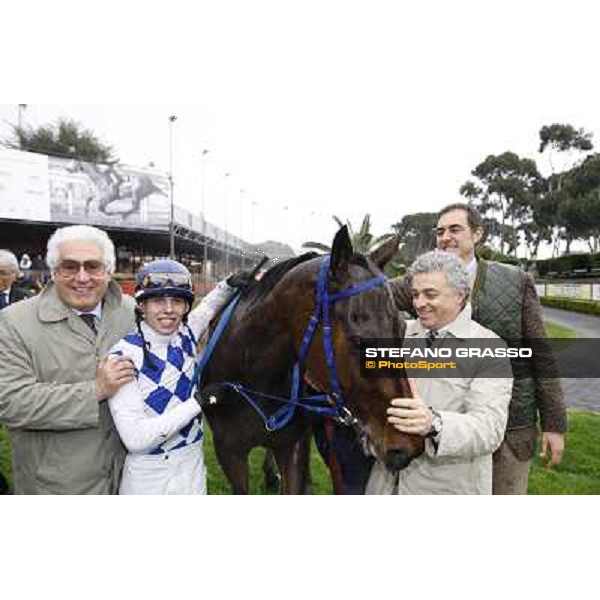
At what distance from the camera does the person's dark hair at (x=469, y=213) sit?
188 cm

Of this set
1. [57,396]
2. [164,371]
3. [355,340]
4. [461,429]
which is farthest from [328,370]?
[57,396]

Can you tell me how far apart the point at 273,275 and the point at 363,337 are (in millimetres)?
575

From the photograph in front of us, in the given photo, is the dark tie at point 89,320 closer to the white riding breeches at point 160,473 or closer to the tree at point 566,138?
the white riding breeches at point 160,473

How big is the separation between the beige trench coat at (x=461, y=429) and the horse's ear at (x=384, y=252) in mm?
245

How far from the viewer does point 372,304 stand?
1.65 metres

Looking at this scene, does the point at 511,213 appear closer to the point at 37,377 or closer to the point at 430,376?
the point at 430,376

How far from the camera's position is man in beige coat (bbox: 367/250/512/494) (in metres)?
1.55

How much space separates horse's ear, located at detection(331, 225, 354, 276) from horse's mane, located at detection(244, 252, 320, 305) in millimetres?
283

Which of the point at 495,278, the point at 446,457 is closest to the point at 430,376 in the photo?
the point at 446,457

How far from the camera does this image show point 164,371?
173cm

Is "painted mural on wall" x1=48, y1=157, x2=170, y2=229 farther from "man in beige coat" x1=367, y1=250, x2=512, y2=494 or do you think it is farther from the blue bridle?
"man in beige coat" x1=367, y1=250, x2=512, y2=494

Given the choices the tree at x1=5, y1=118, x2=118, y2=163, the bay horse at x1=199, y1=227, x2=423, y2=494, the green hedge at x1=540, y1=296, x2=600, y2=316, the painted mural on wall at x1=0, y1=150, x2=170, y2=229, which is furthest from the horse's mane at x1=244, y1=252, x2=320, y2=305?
the green hedge at x1=540, y1=296, x2=600, y2=316
